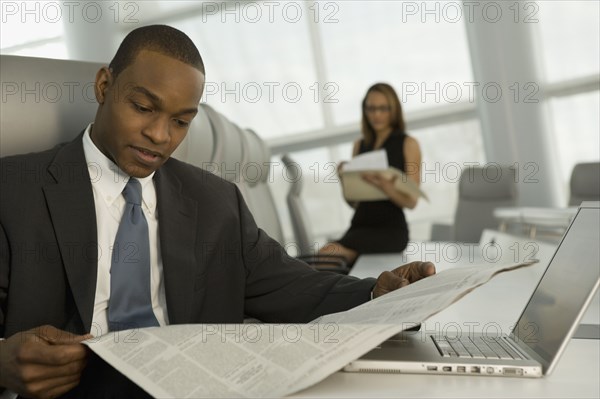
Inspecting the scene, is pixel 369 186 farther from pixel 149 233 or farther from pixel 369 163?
pixel 149 233

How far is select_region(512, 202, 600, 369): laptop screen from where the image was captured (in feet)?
2.32

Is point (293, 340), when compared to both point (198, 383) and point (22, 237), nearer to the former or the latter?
point (198, 383)

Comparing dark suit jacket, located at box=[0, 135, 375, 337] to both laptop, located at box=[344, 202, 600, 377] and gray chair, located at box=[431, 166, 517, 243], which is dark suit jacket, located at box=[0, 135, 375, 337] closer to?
laptop, located at box=[344, 202, 600, 377]

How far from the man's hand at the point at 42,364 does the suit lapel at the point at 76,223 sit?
1.06 ft

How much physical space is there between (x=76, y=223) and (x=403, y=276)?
1.87ft

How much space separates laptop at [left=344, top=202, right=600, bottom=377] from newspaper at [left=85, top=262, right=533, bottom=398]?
0.06 m

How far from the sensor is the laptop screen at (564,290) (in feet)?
2.32

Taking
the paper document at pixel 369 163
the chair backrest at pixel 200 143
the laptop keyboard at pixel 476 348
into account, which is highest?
the chair backrest at pixel 200 143

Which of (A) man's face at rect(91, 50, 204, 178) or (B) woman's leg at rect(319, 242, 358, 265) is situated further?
(B) woman's leg at rect(319, 242, 358, 265)

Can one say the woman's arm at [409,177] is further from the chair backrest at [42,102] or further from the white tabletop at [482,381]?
the white tabletop at [482,381]

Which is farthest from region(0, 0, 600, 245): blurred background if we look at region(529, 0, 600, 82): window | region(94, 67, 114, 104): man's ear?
region(94, 67, 114, 104): man's ear

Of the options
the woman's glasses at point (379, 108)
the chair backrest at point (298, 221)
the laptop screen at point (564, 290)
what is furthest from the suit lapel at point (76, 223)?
the woman's glasses at point (379, 108)

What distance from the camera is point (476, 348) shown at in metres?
0.80

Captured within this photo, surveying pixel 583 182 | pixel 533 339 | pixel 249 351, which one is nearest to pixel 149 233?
pixel 249 351
